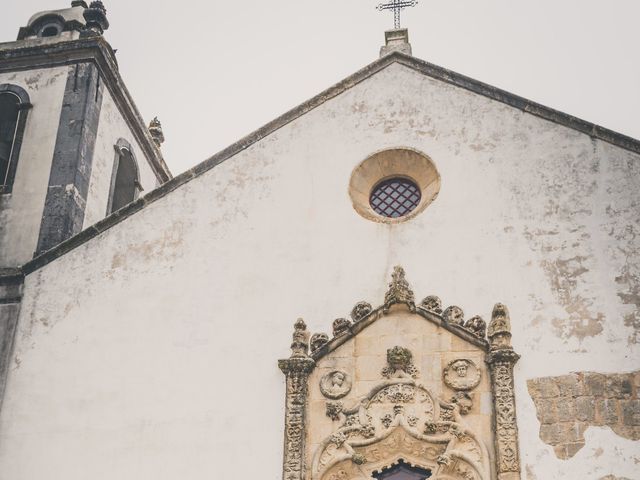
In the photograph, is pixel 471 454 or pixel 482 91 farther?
pixel 482 91

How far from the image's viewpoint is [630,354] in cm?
1071

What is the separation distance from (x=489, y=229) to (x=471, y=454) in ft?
9.49

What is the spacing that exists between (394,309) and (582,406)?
2.47 meters

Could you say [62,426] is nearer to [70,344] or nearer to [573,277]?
[70,344]

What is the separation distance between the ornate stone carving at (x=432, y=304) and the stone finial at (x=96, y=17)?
871cm

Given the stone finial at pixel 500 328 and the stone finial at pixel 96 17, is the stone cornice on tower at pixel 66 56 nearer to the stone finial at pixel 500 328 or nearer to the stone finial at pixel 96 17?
the stone finial at pixel 96 17

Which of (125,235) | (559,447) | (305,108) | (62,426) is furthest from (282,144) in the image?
(559,447)

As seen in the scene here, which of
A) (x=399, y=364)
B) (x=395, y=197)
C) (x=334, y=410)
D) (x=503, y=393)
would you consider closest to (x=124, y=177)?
(x=395, y=197)

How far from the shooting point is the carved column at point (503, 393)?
1035 centimetres

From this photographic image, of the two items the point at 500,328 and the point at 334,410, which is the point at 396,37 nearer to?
the point at 500,328

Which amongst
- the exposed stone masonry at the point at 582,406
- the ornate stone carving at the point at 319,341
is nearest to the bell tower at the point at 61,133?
the ornate stone carving at the point at 319,341

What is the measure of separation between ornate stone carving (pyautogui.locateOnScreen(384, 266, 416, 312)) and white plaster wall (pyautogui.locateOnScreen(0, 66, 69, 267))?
19.6 feet

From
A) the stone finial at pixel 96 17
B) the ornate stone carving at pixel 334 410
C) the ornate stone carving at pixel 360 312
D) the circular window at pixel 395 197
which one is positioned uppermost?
the stone finial at pixel 96 17

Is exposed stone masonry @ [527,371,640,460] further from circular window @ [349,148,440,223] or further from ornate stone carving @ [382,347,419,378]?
circular window @ [349,148,440,223]
